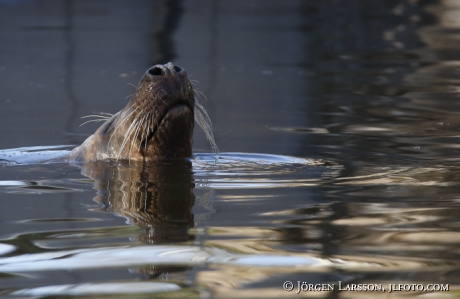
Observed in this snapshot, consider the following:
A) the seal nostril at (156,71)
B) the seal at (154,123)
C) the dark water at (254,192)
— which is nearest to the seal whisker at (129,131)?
the seal at (154,123)

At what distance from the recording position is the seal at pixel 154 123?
5.81 metres

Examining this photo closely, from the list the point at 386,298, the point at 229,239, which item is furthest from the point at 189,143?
the point at 386,298

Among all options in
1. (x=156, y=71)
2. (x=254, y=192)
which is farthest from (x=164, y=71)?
(x=254, y=192)

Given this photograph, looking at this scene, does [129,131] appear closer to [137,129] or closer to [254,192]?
[137,129]

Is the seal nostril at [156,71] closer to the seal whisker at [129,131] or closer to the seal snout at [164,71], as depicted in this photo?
the seal snout at [164,71]

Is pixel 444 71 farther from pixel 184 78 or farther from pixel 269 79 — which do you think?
pixel 184 78

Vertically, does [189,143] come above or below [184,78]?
below

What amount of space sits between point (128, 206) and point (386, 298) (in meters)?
2.07

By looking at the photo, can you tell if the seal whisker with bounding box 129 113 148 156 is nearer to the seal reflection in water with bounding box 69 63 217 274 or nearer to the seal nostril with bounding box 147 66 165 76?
the seal reflection in water with bounding box 69 63 217 274

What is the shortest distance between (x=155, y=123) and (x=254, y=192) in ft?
3.63

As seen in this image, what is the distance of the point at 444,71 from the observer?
44.3ft

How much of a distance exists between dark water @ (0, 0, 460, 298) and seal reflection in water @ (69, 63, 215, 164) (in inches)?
5.8

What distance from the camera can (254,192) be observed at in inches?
202

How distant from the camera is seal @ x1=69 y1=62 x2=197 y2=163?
19.1 ft
